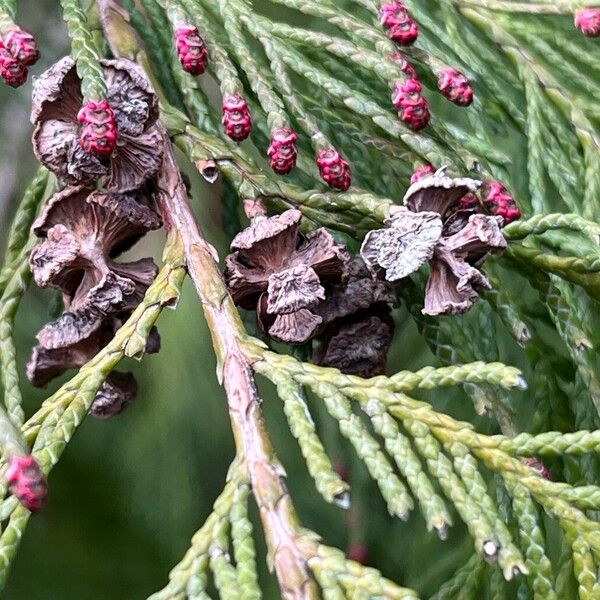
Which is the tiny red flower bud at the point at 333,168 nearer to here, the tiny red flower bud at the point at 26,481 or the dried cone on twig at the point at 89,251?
the dried cone on twig at the point at 89,251

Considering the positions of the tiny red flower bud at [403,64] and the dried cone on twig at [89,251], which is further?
the tiny red flower bud at [403,64]

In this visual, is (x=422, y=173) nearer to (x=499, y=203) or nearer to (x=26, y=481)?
(x=499, y=203)

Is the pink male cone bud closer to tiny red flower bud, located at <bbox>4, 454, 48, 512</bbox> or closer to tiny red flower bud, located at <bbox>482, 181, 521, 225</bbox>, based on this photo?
tiny red flower bud, located at <bbox>482, 181, 521, 225</bbox>

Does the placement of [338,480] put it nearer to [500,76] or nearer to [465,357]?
[465,357]

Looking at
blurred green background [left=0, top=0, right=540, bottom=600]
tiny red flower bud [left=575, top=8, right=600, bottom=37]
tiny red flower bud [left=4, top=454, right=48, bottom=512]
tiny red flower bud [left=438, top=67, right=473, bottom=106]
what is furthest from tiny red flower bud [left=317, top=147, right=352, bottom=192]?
blurred green background [left=0, top=0, right=540, bottom=600]

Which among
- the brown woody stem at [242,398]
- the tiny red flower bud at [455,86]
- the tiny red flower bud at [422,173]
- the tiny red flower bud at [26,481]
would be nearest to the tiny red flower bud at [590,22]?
the tiny red flower bud at [455,86]

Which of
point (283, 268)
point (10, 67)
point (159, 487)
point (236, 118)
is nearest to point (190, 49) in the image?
point (236, 118)
